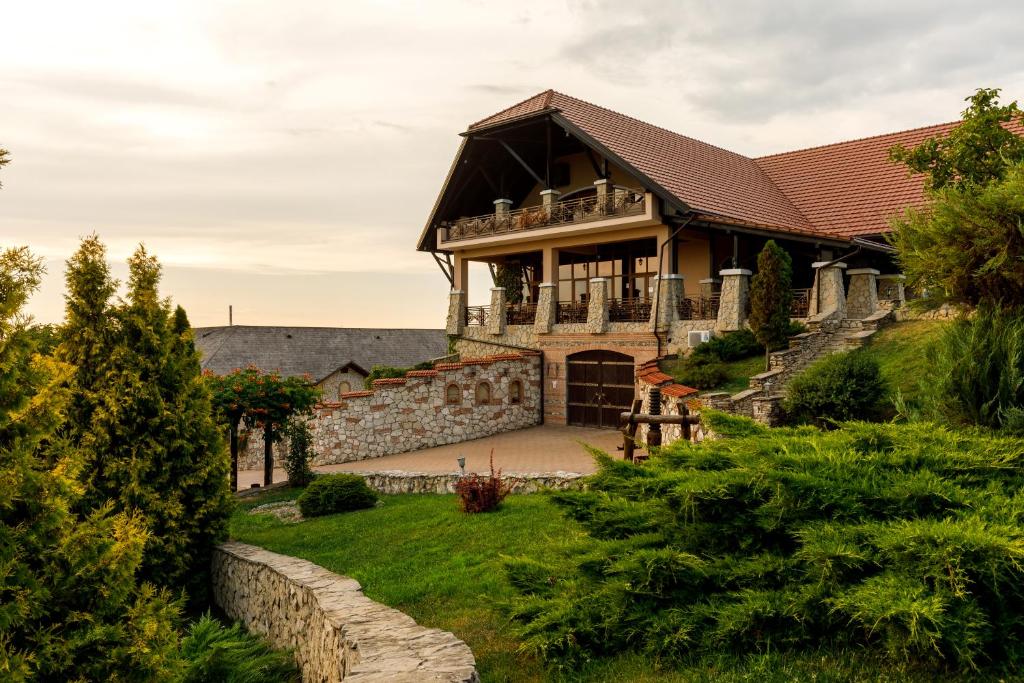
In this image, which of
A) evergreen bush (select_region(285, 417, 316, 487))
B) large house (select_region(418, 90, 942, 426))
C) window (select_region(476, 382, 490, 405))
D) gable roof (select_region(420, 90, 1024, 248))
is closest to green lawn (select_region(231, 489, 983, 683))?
evergreen bush (select_region(285, 417, 316, 487))

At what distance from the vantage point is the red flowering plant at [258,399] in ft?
49.4

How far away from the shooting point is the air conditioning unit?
61.0ft

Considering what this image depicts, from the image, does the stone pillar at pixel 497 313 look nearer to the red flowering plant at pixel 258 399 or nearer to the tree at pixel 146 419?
the red flowering plant at pixel 258 399

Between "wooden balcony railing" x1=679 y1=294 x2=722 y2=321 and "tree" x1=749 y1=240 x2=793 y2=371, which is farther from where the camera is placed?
"wooden balcony railing" x1=679 y1=294 x2=722 y2=321

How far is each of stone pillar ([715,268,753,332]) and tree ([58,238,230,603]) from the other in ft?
43.3

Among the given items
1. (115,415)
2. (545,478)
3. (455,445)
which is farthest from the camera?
(455,445)

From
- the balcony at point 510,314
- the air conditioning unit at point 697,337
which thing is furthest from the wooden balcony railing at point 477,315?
the air conditioning unit at point 697,337

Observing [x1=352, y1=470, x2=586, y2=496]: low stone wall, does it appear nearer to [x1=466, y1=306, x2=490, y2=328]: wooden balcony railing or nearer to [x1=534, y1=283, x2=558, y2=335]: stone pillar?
[x1=534, y1=283, x2=558, y2=335]: stone pillar

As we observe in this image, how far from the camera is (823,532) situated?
4.61m

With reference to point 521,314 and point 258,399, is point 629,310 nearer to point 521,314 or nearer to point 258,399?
point 521,314

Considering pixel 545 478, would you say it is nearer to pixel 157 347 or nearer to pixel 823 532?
pixel 157 347

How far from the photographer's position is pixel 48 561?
5.10 meters

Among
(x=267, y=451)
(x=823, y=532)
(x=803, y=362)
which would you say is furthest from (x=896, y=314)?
(x=267, y=451)

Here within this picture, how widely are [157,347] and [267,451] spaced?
880 centimetres
